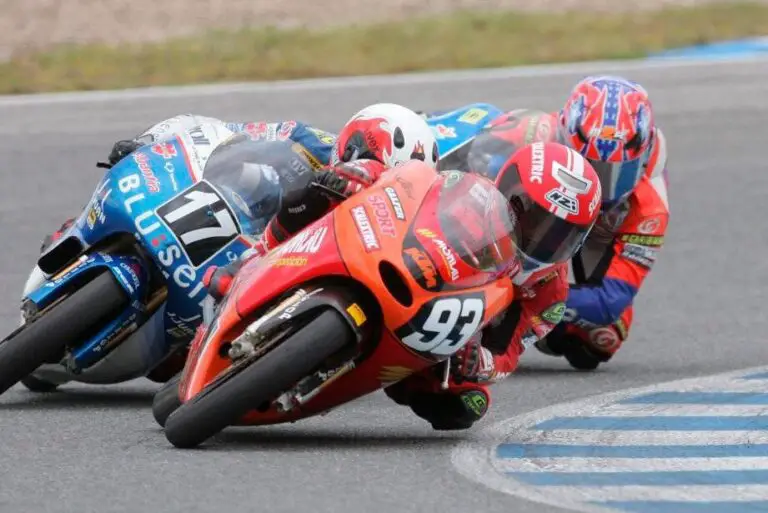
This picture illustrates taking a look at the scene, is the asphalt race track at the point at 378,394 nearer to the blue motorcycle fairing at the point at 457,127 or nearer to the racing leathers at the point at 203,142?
the racing leathers at the point at 203,142

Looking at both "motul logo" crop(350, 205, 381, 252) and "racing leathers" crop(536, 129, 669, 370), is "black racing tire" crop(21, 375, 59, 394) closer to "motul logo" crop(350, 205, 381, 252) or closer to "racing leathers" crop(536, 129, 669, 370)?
"motul logo" crop(350, 205, 381, 252)

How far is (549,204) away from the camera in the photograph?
6.36m

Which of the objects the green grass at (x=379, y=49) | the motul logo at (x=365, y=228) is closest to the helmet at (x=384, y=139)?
the motul logo at (x=365, y=228)

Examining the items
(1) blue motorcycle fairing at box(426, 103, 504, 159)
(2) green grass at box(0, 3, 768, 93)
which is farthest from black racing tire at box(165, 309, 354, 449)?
(2) green grass at box(0, 3, 768, 93)

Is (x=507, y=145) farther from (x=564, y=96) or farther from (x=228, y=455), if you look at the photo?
(x=564, y=96)

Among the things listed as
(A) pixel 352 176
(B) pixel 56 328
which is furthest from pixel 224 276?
(B) pixel 56 328

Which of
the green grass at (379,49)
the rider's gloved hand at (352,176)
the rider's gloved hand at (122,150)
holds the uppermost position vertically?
the rider's gloved hand at (352,176)

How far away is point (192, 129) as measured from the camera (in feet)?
24.6

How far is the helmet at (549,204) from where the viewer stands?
6.38 metres

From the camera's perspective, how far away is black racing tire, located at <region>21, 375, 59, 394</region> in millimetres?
7539

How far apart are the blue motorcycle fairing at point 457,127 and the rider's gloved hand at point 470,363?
1.97 m

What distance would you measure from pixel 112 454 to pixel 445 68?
12249mm

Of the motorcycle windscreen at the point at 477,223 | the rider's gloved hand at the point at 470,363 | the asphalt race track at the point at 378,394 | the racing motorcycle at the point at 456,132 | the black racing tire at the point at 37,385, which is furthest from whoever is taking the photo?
the racing motorcycle at the point at 456,132

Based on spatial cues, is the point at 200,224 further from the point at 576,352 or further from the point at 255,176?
the point at 576,352
